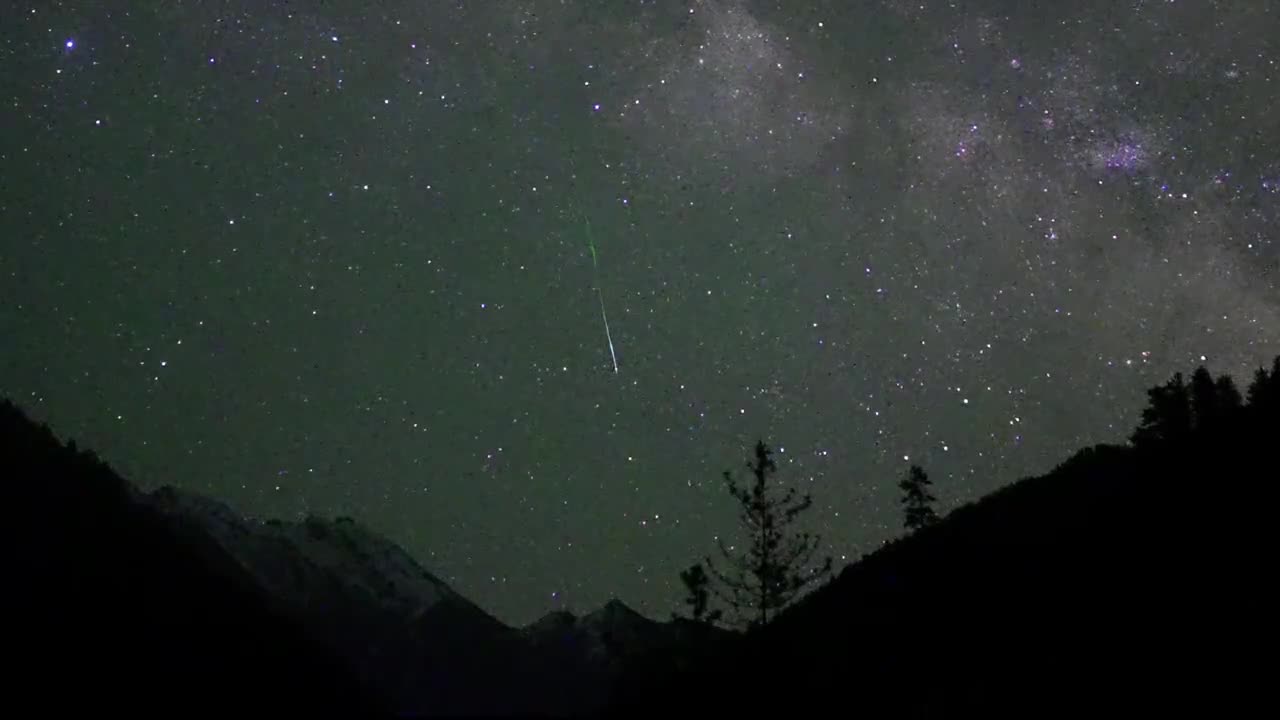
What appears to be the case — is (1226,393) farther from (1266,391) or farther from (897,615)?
(897,615)

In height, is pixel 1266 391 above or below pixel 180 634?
above

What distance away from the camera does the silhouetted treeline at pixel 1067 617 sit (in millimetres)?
11711

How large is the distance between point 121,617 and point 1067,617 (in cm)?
1911

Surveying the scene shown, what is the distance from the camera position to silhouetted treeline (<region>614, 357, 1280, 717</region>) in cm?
1171

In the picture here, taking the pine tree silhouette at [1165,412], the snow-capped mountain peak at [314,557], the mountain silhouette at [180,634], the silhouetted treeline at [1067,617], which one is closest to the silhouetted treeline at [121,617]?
the mountain silhouette at [180,634]

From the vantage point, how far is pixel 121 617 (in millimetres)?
17531

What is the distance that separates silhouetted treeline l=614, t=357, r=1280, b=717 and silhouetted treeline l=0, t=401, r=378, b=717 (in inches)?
329

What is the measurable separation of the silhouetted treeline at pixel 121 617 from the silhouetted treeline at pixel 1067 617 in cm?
835

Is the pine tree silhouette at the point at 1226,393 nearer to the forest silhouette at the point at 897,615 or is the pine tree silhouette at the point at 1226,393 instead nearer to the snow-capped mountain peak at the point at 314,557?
the forest silhouette at the point at 897,615

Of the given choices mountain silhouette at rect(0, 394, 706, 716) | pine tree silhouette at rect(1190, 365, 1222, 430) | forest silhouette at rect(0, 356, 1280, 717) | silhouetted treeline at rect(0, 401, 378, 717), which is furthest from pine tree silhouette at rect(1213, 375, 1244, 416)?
silhouetted treeline at rect(0, 401, 378, 717)

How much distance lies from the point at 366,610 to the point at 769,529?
1979cm

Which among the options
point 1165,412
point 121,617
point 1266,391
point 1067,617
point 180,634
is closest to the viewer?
point 1067,617

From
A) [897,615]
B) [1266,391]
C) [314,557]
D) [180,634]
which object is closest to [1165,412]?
[1266,391]

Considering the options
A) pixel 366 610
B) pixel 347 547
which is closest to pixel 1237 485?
pixel 366 610
